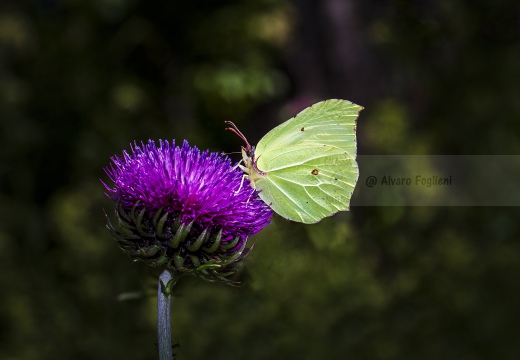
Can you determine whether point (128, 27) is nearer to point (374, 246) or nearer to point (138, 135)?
point (138, 135)

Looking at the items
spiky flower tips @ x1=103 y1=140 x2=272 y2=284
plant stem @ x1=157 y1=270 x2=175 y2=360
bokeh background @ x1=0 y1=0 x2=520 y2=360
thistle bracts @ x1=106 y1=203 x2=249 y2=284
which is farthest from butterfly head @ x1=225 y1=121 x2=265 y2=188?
bokeh background @ x1=0 y1=0 x2=520 y2=360

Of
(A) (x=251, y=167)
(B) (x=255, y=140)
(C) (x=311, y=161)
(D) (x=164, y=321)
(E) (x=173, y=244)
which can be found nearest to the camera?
(D) (x=164, y=321)

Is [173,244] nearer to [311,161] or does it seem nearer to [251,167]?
[251,167]

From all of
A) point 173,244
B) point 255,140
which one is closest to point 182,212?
point 173,244

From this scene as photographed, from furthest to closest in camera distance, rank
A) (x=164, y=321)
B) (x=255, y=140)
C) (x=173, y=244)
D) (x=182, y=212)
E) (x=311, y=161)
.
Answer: (x=255, y=140) < (x=311, y=161) < (x=182, y=212) < (x=173, y=244) < (x=164, y=321)

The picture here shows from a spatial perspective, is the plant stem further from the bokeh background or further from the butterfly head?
the bokeh background

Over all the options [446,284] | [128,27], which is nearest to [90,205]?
[128,27]

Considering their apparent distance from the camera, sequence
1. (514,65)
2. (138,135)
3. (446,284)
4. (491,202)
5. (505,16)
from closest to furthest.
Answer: (446,284) → (138,135) → (505,16) → (491,202) → (514,65)
